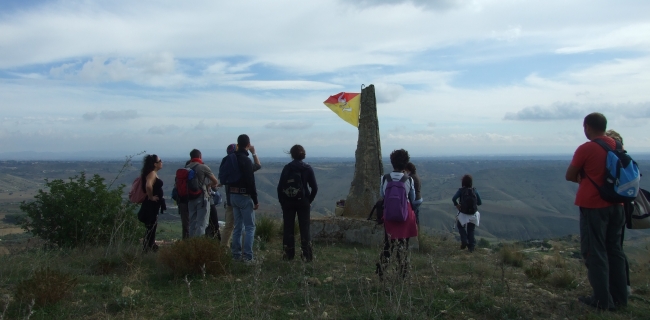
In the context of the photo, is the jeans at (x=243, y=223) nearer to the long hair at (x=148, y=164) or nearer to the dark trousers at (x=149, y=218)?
the dark trousers at (x=149, y=218)

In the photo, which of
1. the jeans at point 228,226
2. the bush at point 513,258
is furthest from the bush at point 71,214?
the bush at point 513,258

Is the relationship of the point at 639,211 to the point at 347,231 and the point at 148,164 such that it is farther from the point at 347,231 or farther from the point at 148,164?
the point at 148,164

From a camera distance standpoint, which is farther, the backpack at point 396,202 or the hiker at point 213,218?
the hiker at point 213,218

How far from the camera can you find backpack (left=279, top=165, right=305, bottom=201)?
729 cm

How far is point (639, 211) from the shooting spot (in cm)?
534

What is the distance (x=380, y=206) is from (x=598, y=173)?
8.31 ft

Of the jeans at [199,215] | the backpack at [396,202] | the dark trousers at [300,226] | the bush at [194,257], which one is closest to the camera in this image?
the backpack at [396,202]

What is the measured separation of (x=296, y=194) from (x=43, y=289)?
11.8 ft

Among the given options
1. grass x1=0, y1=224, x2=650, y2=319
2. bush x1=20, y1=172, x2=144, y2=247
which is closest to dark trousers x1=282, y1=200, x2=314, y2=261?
grass x1=0, y1=224, x2=650, y2=319

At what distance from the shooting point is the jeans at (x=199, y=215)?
801 cm

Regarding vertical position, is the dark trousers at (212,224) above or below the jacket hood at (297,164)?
below

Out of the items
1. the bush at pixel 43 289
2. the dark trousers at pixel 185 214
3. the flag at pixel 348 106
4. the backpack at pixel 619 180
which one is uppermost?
the flag at pixel 348 106

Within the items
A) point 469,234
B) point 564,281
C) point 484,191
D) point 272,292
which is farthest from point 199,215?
point 484,191

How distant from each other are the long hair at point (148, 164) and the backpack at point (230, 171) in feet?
5.28
